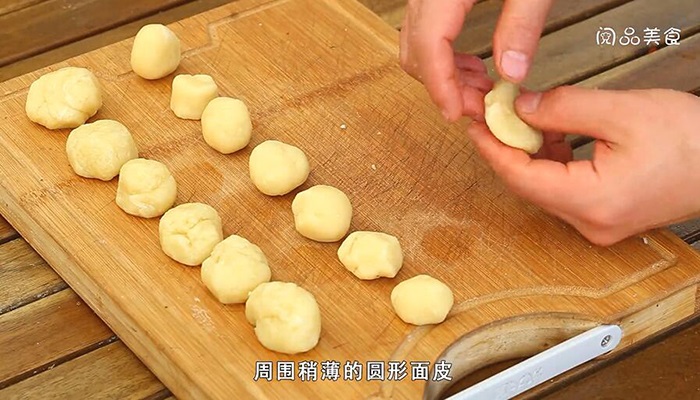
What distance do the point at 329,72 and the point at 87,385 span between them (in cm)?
70

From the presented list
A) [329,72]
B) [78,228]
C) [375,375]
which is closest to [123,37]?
[329,72]

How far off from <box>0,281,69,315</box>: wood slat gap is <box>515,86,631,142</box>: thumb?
0.71 m

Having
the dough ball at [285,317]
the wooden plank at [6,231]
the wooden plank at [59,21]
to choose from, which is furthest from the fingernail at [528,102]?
the wooden plank at [59,21]

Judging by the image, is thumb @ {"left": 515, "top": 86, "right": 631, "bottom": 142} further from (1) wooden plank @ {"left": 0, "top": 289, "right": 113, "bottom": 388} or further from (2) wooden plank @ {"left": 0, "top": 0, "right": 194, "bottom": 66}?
(2) wooden plank @ {"left": 0, "top": 0, "right": 194, "bottom": 66}

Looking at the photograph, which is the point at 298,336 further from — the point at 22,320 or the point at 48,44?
the point at 48,44

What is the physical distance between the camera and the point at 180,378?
1491mm

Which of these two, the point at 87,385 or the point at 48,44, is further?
the point at 48,44

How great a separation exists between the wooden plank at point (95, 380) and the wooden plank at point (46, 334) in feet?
0.05

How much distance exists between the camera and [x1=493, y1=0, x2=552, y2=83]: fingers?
1.51 meters

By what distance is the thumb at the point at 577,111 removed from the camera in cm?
156

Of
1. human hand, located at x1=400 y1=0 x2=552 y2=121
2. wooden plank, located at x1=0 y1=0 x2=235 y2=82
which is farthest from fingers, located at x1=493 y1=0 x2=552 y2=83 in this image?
wooden plank, located at x1=0 y1=0 x2=235 y2=82

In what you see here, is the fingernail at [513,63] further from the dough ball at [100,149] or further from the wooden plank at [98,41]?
the wooden plank at [98,41]

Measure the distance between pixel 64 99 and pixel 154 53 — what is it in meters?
0.17

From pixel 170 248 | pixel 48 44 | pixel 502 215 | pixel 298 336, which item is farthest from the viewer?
pixel 48 44
